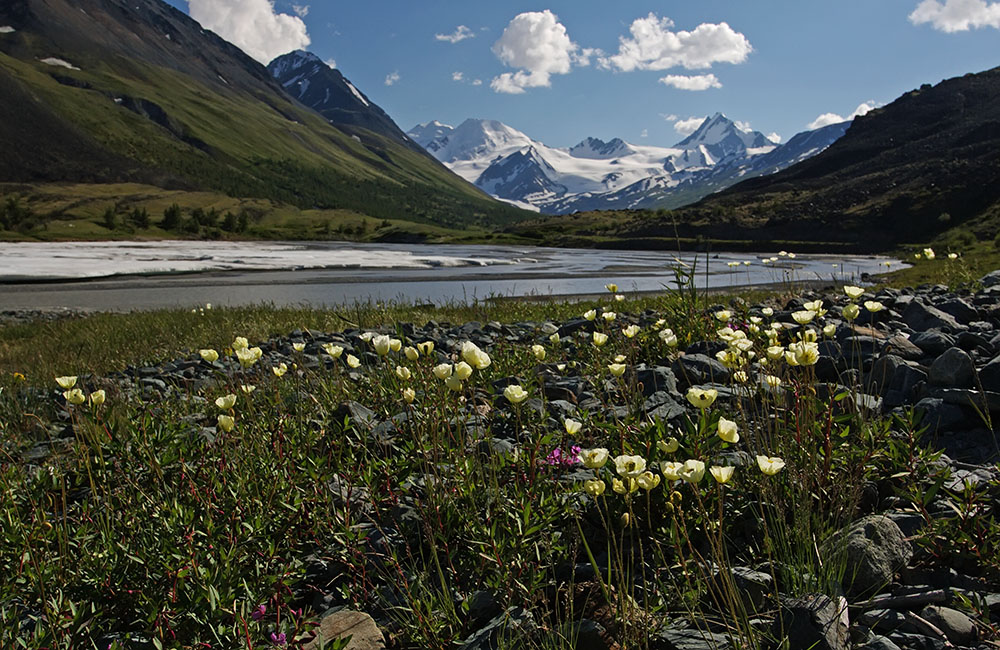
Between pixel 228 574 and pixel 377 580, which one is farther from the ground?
pixel 228 574

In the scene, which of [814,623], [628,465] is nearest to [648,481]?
[628,465]

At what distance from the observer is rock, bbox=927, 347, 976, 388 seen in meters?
4.90

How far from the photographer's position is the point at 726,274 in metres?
34.6

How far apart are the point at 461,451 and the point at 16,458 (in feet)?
14.1

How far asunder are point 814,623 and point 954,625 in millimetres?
607

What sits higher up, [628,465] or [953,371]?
[628,465]

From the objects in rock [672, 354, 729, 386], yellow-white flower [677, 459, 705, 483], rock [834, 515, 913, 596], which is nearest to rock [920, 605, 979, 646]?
rock [834, 515, 913, 596]

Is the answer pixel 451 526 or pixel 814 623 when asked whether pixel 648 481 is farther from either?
pixel 451 526

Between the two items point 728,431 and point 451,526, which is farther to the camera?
point 451,526

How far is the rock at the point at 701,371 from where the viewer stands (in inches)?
233

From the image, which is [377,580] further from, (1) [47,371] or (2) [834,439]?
(1) [47,371]

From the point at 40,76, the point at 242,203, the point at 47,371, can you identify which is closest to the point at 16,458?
the point at 47,371

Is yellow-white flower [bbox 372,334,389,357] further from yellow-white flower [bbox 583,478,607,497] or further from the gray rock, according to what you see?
the gray rock

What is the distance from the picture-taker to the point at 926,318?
787 centimetres
